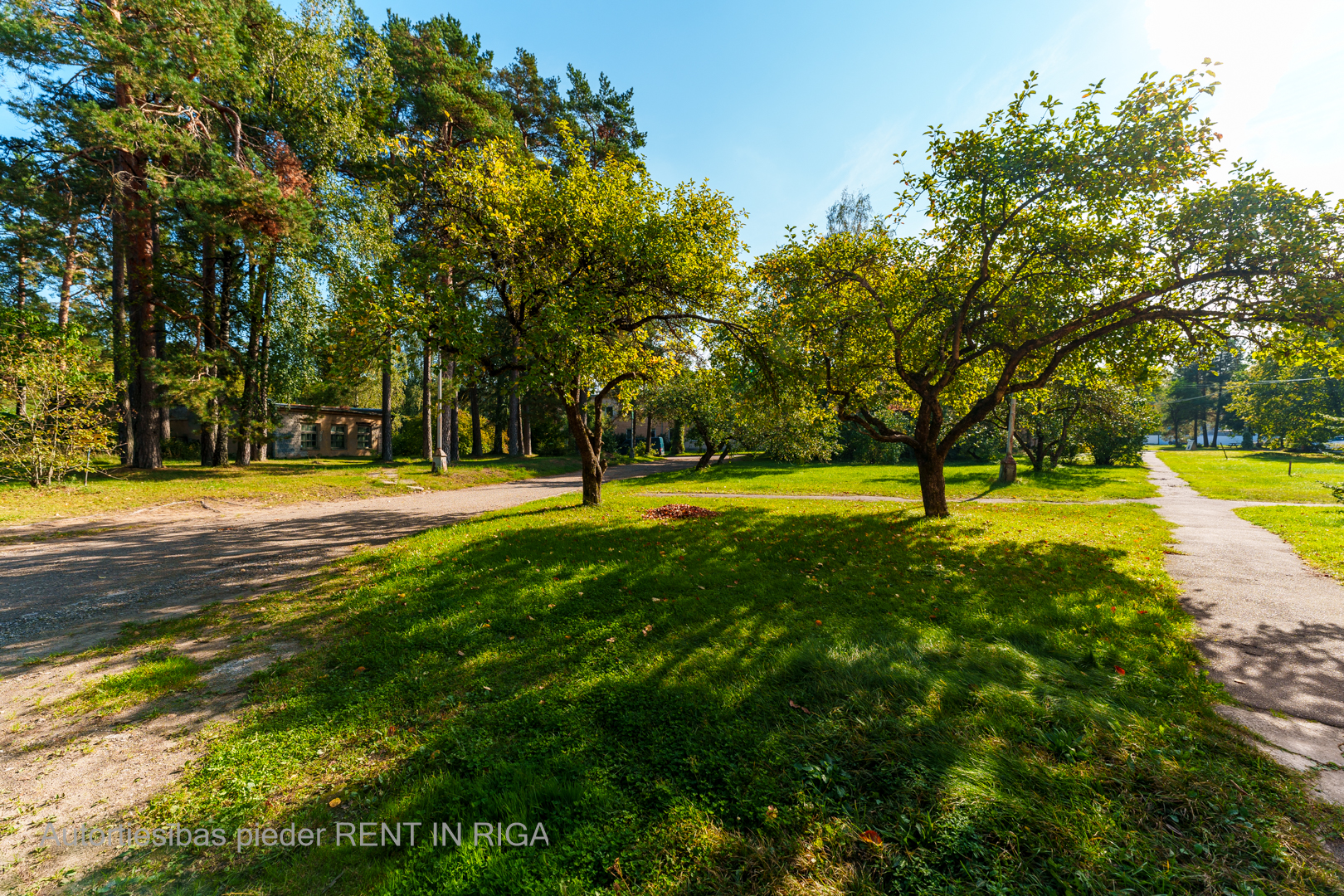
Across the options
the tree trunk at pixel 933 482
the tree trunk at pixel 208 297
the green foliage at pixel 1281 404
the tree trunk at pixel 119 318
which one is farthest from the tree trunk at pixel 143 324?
the green foliage at pixel 1281 404

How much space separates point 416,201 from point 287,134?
509 cm

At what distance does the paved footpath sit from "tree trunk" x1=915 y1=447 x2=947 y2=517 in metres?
3.72

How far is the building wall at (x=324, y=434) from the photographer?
32.9m

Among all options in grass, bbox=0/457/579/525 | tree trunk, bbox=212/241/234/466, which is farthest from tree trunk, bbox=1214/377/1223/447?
tree trunk, bbox=212/241/234/466

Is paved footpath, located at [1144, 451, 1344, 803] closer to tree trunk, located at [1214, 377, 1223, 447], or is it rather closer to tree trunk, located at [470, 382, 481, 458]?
tree trunk, located at [470, 382, 481, 458]

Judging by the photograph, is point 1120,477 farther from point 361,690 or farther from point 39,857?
point 39,857

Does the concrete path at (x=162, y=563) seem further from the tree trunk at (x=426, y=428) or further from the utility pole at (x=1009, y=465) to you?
the utility pole at (x=1009, y=465)

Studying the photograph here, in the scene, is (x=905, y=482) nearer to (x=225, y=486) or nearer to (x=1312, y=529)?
(x=1312, y=529)

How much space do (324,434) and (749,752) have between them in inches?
1621

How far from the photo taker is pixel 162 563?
752 centimetres

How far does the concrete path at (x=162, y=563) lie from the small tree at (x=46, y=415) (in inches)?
189

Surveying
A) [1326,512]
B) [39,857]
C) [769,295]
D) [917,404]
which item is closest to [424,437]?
[769,295]

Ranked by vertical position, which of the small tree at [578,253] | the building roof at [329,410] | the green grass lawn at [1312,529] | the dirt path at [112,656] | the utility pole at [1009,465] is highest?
the small tree at [578,253]

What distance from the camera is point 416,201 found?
18.6 metres
